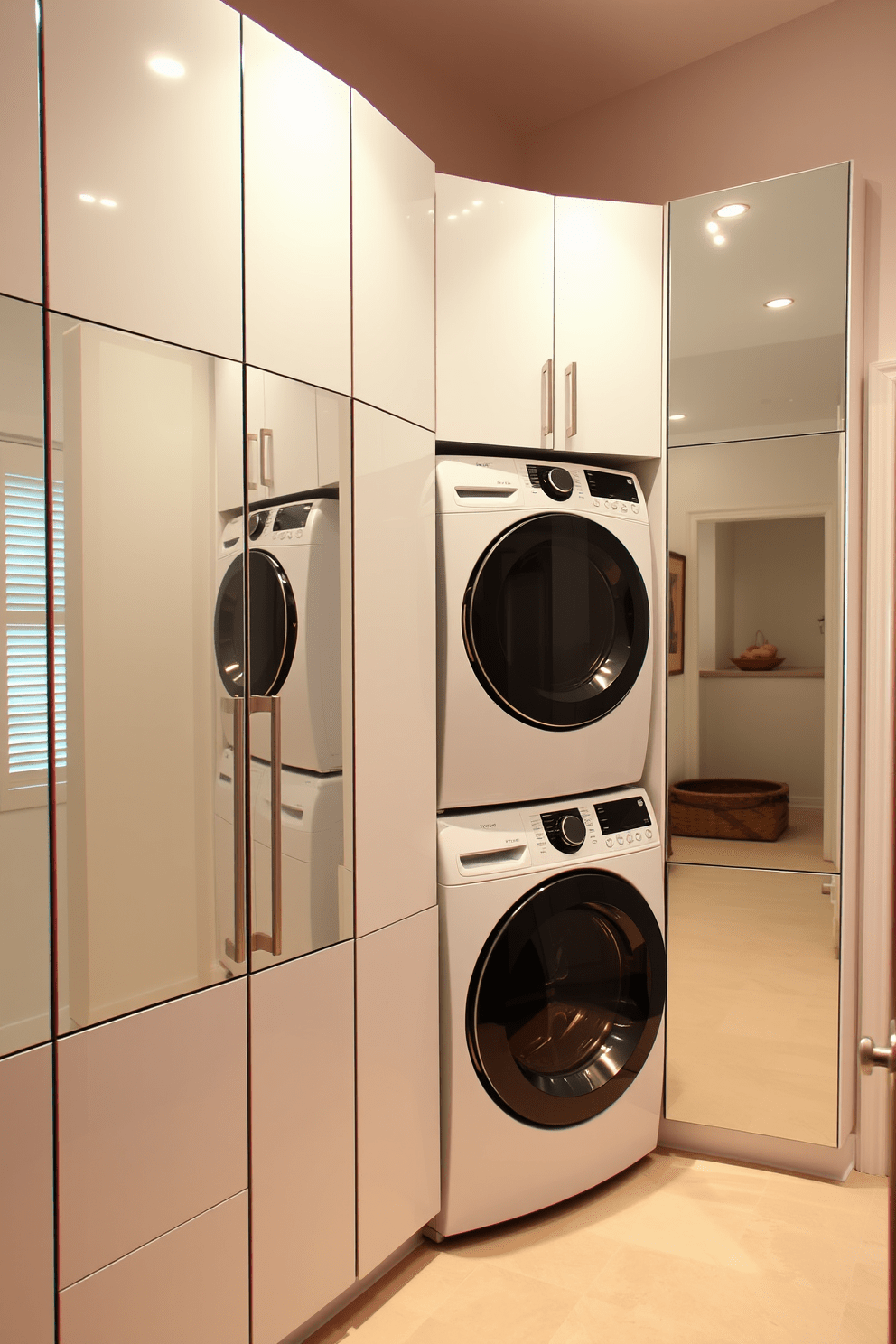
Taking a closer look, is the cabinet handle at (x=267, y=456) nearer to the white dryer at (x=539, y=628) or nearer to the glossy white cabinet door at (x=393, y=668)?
the glossy white cabinet door at (x=393, y=668)

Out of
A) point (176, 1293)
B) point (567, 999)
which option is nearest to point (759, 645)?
point (567, 999)

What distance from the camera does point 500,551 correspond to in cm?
200

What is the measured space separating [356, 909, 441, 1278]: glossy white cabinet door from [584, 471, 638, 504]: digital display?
1.08m

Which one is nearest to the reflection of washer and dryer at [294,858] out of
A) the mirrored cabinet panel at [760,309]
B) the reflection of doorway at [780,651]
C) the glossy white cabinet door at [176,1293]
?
the glossy white cabinet door at [176,1293]

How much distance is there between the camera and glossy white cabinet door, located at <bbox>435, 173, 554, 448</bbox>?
1970mm

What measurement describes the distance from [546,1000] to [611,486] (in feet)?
4.08

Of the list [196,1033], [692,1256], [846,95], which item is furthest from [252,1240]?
[846,95]

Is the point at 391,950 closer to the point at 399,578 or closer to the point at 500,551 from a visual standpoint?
the point at 399,578

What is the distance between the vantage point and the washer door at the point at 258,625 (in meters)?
1.43

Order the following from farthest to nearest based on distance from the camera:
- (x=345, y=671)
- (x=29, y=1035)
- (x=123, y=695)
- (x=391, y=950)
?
(x=391, y=950) → (x=345, y=671) → (x=123, y=695) → (x=29, y=1035)

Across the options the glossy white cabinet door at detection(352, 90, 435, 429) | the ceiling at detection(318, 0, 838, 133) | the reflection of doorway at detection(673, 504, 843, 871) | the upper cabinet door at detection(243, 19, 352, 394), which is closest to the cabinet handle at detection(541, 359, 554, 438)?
the glossy white cabinet door at detection(352, 90, 435, 429)

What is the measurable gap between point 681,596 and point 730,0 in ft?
5.21

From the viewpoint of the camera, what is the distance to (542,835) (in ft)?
6.81

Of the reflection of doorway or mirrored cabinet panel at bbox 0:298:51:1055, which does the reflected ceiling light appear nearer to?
mirrored cabinet panel at bbox 0:298:51:1055
